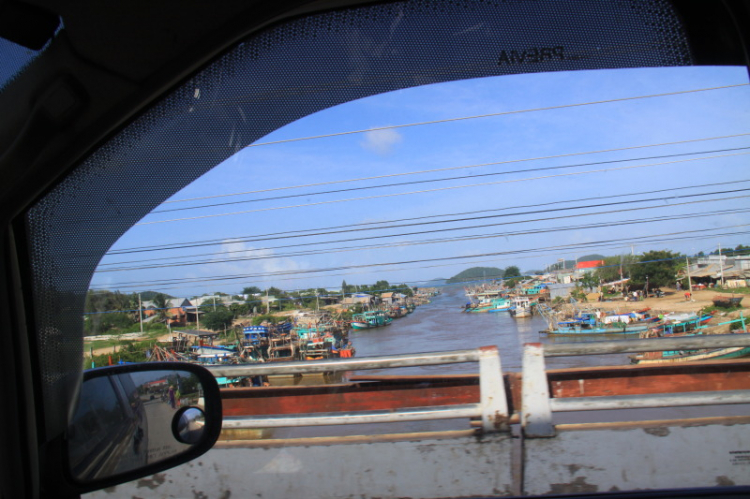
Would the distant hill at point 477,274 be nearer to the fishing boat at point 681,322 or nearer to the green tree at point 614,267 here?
the green tree at point 614,267

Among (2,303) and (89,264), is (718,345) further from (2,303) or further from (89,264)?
(2,303)

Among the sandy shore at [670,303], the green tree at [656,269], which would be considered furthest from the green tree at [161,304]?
the green tree at [656,269]

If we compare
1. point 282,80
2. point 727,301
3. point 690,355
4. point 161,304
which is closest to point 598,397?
point 690,355

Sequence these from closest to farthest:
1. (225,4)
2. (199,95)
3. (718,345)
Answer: (225,4), (199,95), (718,345)

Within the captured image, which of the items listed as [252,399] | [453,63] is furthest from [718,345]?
[252,399]

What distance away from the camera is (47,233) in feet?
6.04

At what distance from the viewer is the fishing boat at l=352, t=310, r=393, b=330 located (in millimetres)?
2562

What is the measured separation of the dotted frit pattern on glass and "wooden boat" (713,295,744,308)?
3.82ft

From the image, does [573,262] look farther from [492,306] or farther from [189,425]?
[189,425]

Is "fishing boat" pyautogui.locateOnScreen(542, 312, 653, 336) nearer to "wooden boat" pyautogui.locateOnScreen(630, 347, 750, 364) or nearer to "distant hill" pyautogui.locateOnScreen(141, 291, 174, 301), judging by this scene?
"wooden boat" pyautogui.locateOnScreen(630, 347, 750, 364)

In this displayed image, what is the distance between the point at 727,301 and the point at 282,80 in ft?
6.77

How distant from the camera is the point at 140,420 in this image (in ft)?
6.55

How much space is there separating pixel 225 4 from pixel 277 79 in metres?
0.30

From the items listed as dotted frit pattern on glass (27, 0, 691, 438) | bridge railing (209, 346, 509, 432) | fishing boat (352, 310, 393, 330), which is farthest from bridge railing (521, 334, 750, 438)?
dotted frit pattern on glass (27, 0, 691, 438)
